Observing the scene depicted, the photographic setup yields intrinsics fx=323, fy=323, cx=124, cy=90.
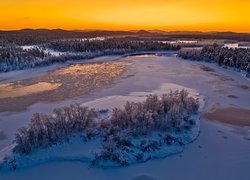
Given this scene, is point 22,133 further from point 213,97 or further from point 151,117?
point 213,97

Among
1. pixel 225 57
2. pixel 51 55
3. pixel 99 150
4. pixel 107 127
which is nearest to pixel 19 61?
pixel 51 55

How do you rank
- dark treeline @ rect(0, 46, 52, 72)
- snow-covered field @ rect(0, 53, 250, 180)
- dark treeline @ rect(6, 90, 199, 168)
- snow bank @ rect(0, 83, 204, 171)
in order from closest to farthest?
snow-covered field @ rect(0, 53, 250, 180), snow bank @ rect(0, 83, 204, 171), dark treeline @ rect(6, 90, 199, 168), dark treeline @ rect(0, 46, 52, 72)

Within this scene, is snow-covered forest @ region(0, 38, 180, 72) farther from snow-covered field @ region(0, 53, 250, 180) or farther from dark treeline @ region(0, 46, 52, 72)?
snow-covered field @ region(0, 53, 250, 180)

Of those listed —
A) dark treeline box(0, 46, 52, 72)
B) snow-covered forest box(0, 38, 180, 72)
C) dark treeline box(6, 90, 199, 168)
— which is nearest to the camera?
dark treeline box(6, 90, 199, 168)

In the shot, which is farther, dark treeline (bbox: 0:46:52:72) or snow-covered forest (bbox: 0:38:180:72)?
snow-covered forest (bbox: 0:38:180:72)

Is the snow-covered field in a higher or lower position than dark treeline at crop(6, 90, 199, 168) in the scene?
lower

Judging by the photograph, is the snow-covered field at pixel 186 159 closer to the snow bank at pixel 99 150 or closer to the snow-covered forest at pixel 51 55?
the snow bank at pixel 99 150

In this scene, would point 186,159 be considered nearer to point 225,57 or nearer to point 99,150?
point 99,150

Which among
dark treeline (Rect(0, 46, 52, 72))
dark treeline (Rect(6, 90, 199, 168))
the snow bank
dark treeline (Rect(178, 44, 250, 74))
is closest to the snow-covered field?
the snow bank

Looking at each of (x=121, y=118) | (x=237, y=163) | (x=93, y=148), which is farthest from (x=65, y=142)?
(x=237, y=163)

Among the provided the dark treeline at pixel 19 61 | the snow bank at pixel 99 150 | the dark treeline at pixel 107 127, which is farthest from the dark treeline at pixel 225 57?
the snow bank at pixel 99 150
